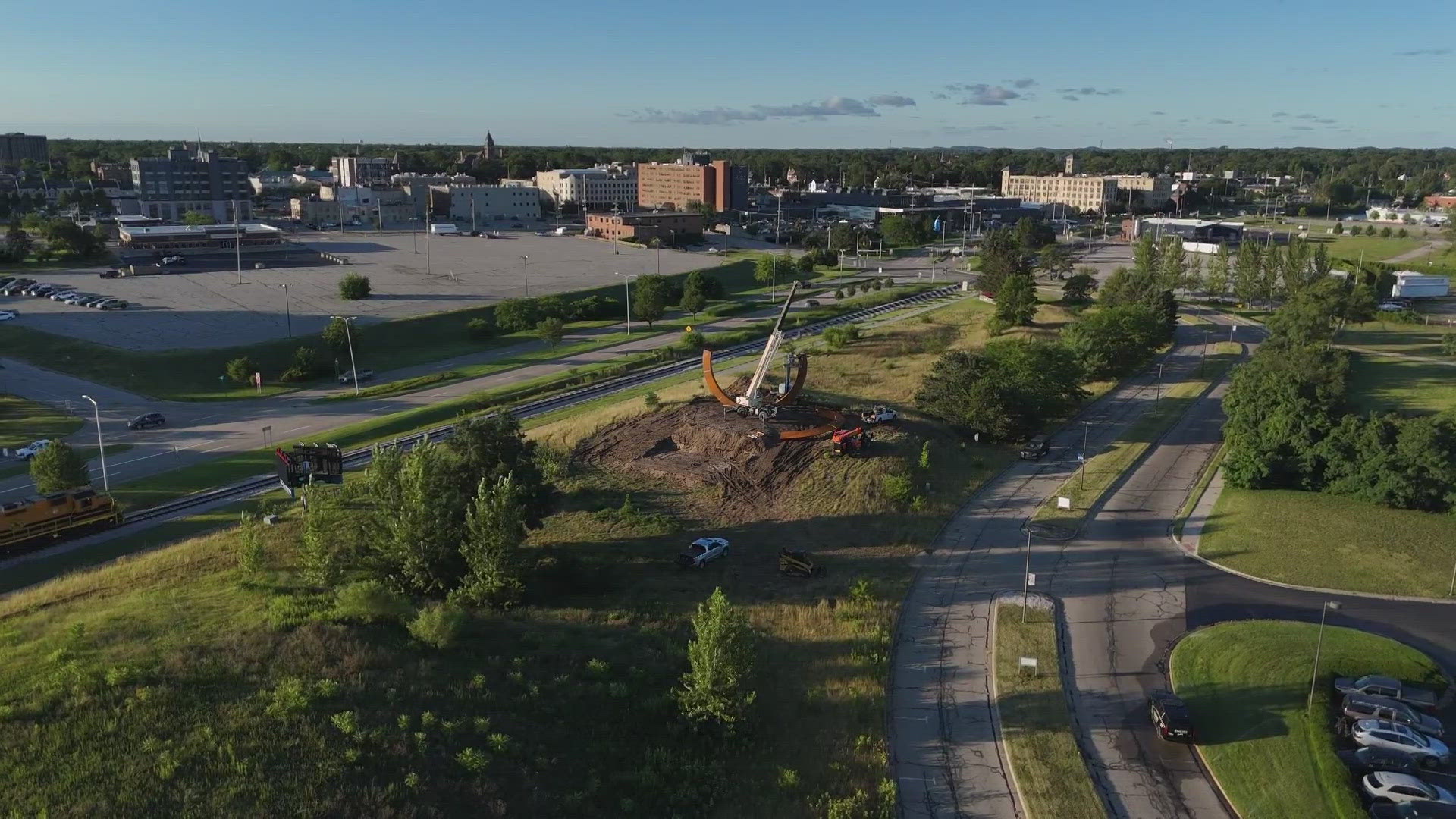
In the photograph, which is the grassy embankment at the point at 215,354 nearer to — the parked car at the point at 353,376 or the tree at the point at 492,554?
the parked car at the point at 353,376

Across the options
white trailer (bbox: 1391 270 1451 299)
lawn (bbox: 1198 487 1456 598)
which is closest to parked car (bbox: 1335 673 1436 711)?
lawn (bbox: 1198 487 1456 598)

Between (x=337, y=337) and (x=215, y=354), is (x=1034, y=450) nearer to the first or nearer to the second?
(x=337, y=337)

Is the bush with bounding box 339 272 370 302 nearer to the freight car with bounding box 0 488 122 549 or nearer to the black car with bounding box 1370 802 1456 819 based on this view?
the freight car with bounding box 0 488 122 549

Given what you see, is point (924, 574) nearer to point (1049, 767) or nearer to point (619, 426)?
point (1049, 767)

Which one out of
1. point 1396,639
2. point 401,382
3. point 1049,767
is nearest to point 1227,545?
point 1396,639

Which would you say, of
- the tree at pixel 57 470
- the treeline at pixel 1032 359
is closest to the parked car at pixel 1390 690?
the treeline at pixel 1032 359
